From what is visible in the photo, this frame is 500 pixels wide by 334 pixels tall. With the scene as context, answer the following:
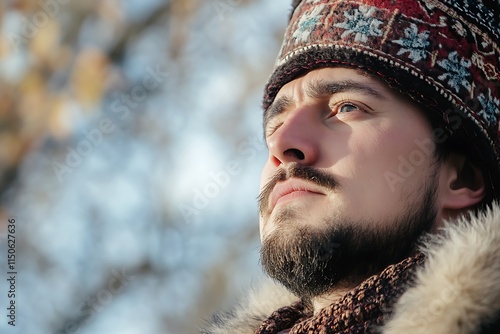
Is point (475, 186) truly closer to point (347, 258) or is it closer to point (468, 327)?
point (347, 258)

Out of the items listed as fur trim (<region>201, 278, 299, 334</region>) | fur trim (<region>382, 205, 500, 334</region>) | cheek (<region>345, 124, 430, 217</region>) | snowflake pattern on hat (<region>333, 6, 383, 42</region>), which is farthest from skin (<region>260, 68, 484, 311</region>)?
fur trim (<region>382, 205, 500, 334</region>)

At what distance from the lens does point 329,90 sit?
2.47 metres

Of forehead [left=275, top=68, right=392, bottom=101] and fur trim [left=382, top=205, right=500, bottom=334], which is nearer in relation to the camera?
fur trim [left=382, top=205, right=500, bottom=334]

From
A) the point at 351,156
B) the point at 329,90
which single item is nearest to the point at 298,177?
the point at 351,156

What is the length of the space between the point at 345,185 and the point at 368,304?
370 mm

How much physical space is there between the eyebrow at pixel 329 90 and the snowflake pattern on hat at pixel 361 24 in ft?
0.43

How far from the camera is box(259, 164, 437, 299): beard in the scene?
2.27 m

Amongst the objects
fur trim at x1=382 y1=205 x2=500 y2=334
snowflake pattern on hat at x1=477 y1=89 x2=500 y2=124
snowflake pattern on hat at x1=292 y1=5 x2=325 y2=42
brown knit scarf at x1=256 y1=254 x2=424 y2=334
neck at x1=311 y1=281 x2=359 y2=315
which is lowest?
fur trim at x1=382 y1=205 x2=500 y2=334

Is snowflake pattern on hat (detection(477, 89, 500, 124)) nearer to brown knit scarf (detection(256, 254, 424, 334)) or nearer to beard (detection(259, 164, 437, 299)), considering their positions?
beard (detection(259, 164, 437, 299))

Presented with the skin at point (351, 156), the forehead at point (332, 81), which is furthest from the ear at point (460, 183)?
the forehead at point (332, 81)

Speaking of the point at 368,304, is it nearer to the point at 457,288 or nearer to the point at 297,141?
the point at 457,288

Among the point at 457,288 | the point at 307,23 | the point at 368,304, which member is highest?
the point at 307,23

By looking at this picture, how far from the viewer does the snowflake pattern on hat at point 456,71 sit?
7.84 ft

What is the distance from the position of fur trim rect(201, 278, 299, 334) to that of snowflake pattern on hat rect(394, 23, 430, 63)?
2.69ft
